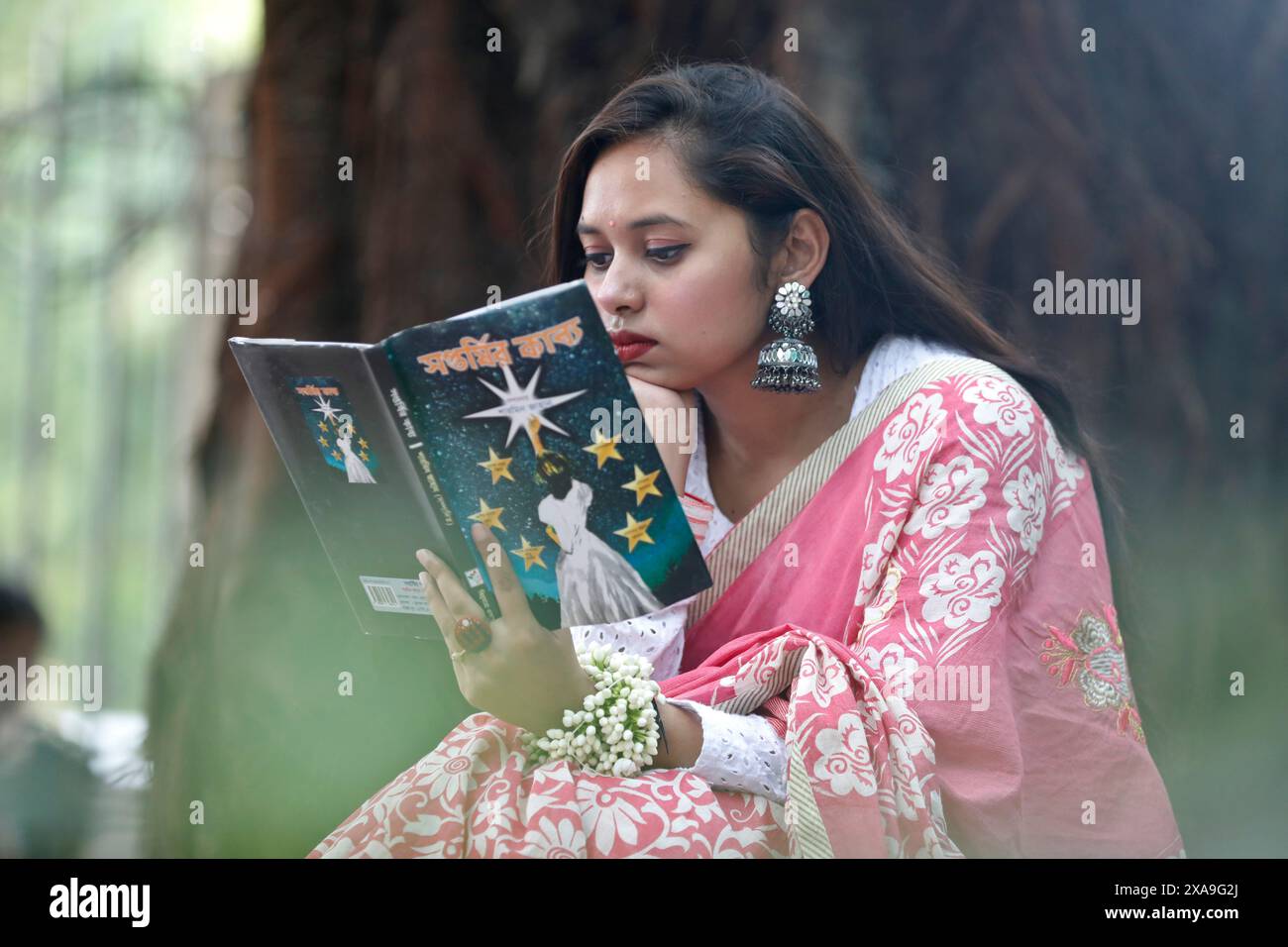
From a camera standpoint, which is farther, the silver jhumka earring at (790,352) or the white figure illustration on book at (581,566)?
the silver jhumka earring at (790,352)

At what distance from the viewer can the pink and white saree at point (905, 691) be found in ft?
4.32

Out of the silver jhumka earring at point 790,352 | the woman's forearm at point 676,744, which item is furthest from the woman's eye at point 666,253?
the woman's forearm at point 676,744

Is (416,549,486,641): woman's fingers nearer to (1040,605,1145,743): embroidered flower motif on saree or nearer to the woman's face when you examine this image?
the woman's face

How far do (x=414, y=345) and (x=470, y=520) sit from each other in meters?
0.20

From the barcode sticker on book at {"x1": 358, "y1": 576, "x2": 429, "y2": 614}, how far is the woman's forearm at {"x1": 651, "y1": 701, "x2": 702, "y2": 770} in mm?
295

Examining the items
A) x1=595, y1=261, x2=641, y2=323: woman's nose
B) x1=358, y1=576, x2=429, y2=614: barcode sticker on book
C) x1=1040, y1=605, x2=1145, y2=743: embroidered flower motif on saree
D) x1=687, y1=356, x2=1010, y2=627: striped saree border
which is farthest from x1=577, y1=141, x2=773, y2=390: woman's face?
x1=1040, y1=605, x2=1145, y2=743: embroidered flower motif on saree

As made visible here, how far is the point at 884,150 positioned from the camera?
268 centimetres

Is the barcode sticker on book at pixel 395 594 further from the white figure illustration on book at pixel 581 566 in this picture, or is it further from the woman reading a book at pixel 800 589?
the white figure illustration on book at pixel 581 566

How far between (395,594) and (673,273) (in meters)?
0.51

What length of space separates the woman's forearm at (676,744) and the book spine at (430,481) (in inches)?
8.3

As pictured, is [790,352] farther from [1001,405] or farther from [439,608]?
[439,608]

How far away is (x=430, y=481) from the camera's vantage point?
1343 millimetres

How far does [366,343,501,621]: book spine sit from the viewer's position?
1289 mm

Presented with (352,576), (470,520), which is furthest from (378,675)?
(470,520)
